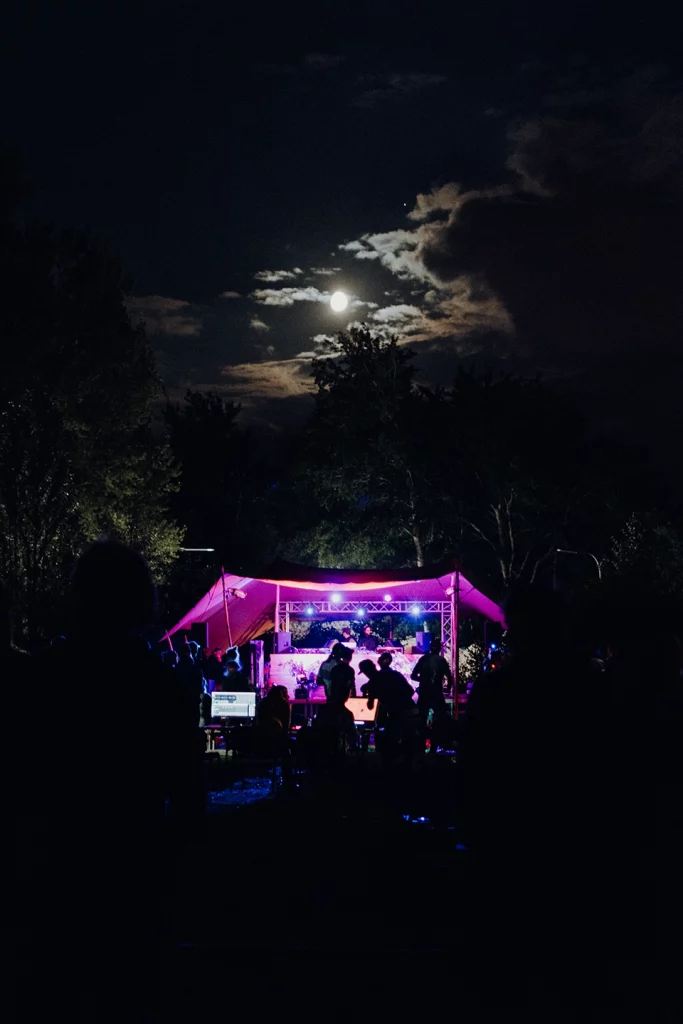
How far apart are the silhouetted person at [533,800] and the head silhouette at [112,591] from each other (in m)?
1.01

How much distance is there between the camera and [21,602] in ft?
72.8

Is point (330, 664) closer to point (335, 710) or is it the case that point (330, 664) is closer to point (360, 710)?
point (335, 710)

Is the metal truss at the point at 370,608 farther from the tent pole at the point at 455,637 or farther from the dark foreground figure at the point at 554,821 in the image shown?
the dark foreground figure at the point at 554,821

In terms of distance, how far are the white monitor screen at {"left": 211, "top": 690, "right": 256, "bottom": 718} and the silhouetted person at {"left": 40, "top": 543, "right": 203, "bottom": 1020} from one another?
12.9 meters

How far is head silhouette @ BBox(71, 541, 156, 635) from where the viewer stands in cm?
245

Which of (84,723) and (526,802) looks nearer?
(84,723)

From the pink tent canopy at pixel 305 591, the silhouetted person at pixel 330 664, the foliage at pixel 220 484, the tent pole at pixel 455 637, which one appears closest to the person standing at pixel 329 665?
the silhouetted person at pixel 330 664

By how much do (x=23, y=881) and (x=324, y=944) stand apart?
3.29m

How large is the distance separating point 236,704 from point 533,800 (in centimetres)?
1290

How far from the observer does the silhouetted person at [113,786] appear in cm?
221

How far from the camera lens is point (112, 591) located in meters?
2.47

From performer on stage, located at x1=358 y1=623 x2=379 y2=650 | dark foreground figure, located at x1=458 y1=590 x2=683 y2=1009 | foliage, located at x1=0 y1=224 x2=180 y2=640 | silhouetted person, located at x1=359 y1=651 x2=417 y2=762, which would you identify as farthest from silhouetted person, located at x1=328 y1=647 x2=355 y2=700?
foliage, located at x1=0 y1=224 x2=180 y2=640

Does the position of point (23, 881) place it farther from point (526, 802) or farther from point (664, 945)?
point (664, 945)

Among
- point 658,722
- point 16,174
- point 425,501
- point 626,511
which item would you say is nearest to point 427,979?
point 658,722
